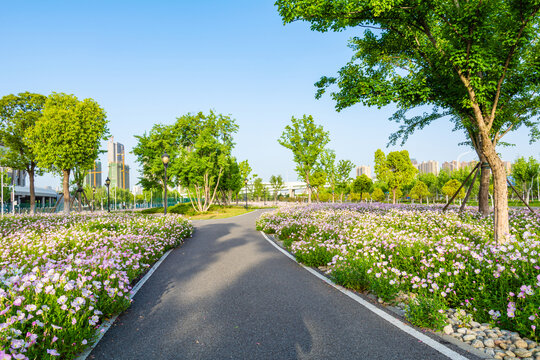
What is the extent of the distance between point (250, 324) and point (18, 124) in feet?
119

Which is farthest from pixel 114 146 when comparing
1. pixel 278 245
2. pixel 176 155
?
pixel 278 245

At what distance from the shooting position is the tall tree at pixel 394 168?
40.7 metres

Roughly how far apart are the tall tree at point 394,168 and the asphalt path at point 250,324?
3902cm

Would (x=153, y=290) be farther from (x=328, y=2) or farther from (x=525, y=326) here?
(x=328, y=2)

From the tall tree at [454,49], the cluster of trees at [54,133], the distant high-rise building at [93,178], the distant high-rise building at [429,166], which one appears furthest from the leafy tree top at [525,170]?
the distant high-rise building at [429,166]

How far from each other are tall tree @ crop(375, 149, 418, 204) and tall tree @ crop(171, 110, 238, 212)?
22142mm

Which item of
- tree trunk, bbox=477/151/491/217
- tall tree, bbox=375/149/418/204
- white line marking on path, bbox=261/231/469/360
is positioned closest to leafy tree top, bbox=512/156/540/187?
tall tree, bbox=375/149/418/204

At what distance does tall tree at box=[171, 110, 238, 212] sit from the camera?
1231 inches

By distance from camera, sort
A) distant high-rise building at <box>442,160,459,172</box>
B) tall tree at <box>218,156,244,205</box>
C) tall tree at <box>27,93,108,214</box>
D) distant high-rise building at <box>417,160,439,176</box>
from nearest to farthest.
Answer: tall tree at <box>27,93,108,214</box>, tall tree at <box>218,156,244,205</box>, distant high-rise building at <box>442,160,459,172</box>, distant high-rise building at <box>417,160,439,176</box>

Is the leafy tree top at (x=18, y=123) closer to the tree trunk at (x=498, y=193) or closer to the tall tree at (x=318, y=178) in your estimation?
the tall tree at (x=318, y=178)

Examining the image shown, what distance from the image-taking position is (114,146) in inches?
5797

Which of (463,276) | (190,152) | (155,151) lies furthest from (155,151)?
(463,276)

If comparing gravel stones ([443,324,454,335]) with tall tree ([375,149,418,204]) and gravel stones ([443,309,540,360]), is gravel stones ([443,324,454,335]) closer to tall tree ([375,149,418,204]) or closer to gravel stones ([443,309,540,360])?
gravel stones ([443,309,540,360])

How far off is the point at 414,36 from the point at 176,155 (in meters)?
29.9
